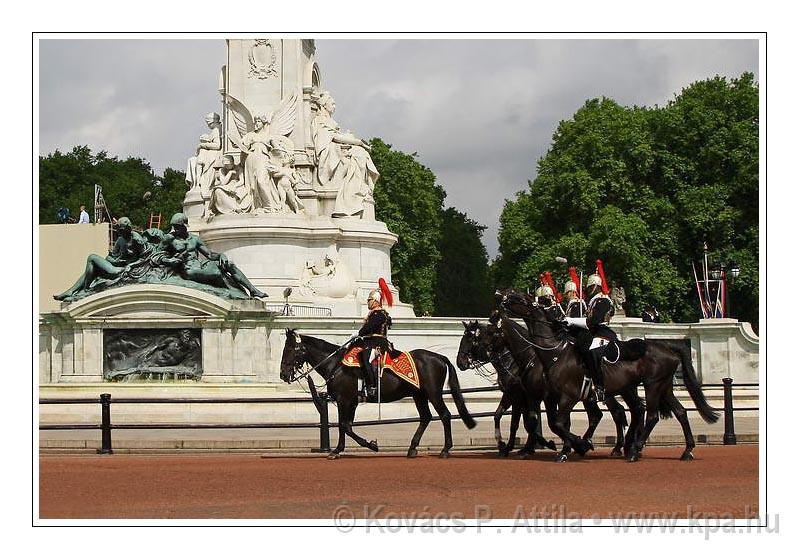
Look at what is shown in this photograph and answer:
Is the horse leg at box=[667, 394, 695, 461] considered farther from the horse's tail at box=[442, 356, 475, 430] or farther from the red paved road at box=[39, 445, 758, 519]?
the horse's tail at box=[442, 356, 475, 430]

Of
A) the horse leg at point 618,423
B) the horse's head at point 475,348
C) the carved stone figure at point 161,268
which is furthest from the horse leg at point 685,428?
the carved stone figure at point 161,268

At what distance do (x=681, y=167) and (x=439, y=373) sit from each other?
37848 millimetres

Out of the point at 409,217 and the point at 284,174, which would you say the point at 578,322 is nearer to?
the point at 284,174

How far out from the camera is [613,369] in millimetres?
19250

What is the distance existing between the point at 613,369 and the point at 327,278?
1749 centimetres

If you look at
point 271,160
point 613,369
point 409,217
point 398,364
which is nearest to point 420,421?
point 398,364

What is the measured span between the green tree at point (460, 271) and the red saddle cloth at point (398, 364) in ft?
219

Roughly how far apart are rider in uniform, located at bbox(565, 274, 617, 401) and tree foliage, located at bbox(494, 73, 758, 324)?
34451mm

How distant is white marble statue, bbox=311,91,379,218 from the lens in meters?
38.2

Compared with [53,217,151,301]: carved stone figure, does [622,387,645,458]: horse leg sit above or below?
below

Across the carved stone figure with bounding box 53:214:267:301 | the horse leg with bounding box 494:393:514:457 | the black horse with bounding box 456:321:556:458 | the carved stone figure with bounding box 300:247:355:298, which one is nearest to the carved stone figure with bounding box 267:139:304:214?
the carved stone figure with bounding box 300:247:355:298

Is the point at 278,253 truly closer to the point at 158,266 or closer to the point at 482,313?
the point at 158,266

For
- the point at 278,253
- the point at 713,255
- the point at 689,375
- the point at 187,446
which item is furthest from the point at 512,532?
the point at 713,255

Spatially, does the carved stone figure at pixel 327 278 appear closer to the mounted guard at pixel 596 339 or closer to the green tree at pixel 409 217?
the mounted guard at pixel 596 339
